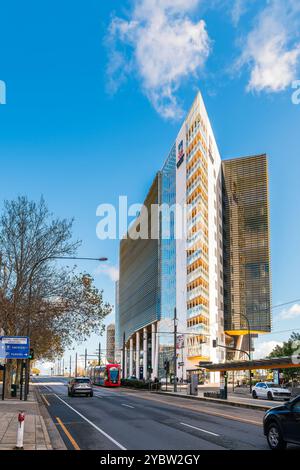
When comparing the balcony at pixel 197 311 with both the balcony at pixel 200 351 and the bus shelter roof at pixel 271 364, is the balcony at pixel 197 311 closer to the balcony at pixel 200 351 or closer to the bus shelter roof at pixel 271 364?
the balcony at pixel 200 351

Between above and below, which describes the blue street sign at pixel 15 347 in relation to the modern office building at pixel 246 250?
below

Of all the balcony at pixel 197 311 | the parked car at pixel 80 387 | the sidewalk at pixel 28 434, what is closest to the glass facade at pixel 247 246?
the balcony at pixel 197 311

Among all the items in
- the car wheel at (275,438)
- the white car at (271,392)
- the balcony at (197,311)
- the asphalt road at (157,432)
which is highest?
the balcony at (197,311)

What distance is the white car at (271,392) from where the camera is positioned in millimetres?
44344

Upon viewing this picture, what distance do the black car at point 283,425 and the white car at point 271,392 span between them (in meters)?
31.9

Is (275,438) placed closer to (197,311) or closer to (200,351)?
(200,351)

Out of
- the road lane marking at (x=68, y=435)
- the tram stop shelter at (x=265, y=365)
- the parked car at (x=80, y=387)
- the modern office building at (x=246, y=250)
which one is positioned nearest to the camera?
the road lane marking at (x=68, y=435)

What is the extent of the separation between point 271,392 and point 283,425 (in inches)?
1308

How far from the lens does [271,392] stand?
1768 inches

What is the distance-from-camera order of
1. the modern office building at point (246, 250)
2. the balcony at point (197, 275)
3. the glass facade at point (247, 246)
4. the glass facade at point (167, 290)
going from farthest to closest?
the glass facade at point (247, 246), the modern office building at point (246, 250), the glass facade at point (167, 290), the balcony at point (197, 275)

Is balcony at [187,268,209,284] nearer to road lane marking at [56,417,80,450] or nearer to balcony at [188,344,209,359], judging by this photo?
balcony at [188,344,209,359]

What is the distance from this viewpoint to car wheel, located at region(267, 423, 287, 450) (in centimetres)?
1355

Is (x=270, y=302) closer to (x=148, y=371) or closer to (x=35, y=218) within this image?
(x=148, y=371)

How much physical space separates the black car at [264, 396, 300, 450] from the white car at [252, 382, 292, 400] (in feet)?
105
